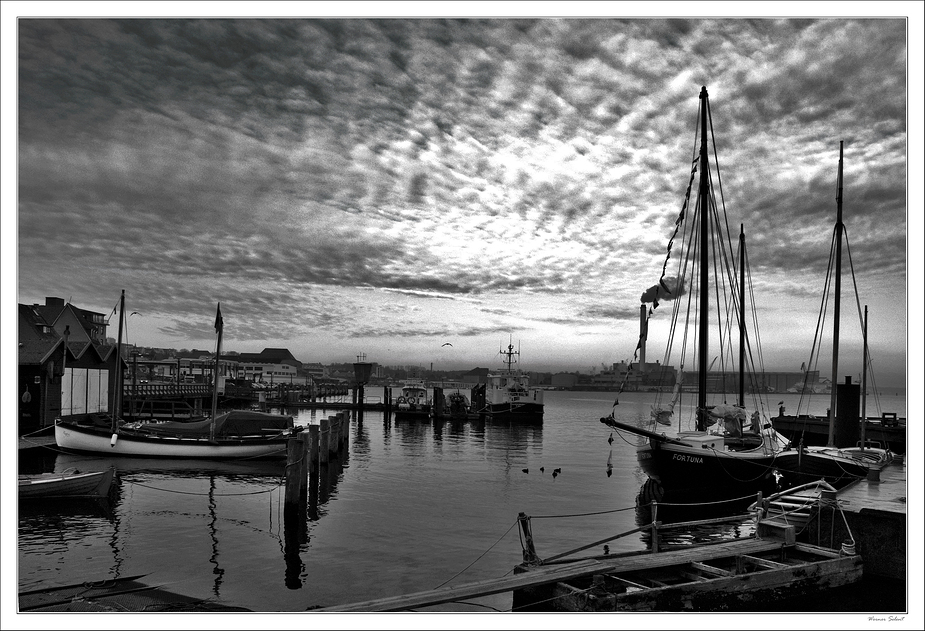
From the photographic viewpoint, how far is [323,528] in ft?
66.3

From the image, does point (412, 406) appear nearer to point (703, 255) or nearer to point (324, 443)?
point (324, 443)

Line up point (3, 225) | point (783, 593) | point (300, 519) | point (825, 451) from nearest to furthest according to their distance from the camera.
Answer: point (3, 225), point (783, 593), point (300, 519), point (825, 451)

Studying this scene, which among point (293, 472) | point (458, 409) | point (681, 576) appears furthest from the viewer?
point (458, 409)

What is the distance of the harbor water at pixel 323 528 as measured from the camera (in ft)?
47.8

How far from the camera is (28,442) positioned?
34469 mm

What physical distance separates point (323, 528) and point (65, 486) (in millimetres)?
9527

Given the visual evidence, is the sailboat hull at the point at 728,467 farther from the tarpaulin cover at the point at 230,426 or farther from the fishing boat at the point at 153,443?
the tarpaulin cover at the point at 230,426

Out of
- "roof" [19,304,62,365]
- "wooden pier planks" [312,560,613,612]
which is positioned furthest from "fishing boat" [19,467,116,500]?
"roof" [19,304,62,365]

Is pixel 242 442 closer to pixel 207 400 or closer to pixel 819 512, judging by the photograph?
pixel 819 512

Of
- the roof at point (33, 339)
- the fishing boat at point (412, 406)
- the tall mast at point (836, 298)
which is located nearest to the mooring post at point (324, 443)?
the roof at point (33, 339)

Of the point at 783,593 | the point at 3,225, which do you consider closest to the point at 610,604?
the point at 783,593

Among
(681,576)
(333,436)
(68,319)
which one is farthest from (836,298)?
(68,319)

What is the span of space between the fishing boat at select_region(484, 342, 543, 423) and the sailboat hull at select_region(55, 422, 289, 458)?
45299 millimetres

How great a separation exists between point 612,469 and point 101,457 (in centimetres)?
3017
